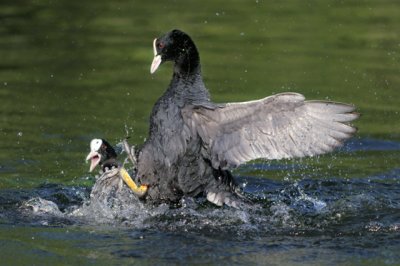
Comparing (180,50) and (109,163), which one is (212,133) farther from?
(109,163)

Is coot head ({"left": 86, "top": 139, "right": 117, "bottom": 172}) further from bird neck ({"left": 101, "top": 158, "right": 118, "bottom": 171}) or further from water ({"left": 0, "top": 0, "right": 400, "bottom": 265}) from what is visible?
water ({"left": 0, "top": 0, "right": 400, "bottom": 265})

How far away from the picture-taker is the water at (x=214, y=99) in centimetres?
630

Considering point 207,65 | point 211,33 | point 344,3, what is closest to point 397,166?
point 207,65

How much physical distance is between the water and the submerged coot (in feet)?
0.72

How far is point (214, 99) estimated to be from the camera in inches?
389

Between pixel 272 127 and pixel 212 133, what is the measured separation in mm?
429

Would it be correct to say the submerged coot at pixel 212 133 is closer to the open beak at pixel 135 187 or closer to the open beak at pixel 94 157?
the open beak at pixel 135 187

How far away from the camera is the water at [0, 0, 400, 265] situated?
6.30 metres

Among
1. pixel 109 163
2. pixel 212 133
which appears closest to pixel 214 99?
pixel 109 163

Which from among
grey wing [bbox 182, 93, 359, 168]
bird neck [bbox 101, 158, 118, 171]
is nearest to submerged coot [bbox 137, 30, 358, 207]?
grey wing [bbox 182, 93, 359, 168]

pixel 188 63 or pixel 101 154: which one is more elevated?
pixel 188 63

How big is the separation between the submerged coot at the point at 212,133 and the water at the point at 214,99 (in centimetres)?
22

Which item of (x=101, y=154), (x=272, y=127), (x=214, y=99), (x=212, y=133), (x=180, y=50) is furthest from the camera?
(x=214, y=99)

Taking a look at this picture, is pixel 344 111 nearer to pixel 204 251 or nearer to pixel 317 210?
pixel 317 210
